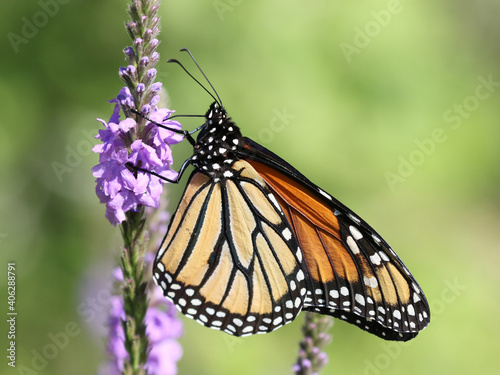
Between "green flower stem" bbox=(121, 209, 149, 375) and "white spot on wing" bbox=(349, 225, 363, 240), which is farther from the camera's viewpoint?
"white spot on wing" bbox=(349, 225, 363, 240)

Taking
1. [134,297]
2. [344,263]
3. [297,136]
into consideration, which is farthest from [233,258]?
[297,136]

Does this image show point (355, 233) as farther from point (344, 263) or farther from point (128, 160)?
point (128, 160)

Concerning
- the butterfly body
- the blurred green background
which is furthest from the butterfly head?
the blurred green background

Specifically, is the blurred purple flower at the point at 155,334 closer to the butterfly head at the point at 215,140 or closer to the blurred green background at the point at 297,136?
the butterfly head at the point at 215,140

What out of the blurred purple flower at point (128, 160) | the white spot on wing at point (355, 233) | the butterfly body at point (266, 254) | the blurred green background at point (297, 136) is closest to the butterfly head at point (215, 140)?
the butterfly body at point (266, 254)

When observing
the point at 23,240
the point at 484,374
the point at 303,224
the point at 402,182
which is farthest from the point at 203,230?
the point at 484,374

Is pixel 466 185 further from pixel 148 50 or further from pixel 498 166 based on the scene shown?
pixel 148 50

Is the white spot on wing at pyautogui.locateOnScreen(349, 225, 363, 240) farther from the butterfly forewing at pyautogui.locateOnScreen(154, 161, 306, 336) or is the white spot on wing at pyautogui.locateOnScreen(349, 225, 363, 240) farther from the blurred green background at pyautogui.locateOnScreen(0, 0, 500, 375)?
the blurred green background at pyautogui.locateOnScreen(0, 0, 500, 375)
